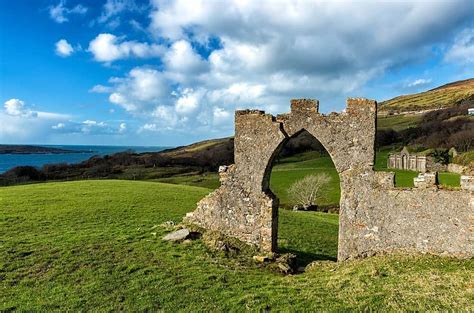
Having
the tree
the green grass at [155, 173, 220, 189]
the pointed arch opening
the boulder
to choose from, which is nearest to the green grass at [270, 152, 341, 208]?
the pointed arch opening

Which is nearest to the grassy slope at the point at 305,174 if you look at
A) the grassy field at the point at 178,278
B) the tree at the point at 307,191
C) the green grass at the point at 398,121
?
the tree at the point at 307,191

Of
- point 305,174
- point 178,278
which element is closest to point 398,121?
point 305,174

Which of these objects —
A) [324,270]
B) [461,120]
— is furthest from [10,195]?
[461,120]

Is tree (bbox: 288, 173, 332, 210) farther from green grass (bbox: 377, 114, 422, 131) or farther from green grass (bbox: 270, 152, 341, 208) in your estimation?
green grass (bbox: 377, 114, 422, 131)

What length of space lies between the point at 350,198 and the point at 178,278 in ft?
24.5

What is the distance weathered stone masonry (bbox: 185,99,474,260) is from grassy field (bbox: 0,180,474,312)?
824 millimetres

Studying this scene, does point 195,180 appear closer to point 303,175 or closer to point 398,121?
point 303,175

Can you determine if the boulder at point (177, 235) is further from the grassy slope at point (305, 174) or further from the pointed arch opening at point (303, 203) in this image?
the grassy slope at point (305, 174)

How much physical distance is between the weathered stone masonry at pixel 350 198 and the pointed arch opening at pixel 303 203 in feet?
1.96

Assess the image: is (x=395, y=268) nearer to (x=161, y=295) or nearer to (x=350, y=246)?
(x=350, y=246)

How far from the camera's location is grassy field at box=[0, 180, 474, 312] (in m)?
10.4

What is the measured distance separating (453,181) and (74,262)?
4857 centimetres

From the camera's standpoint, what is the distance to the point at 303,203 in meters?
47.9

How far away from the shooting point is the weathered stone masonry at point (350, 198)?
13164mm
